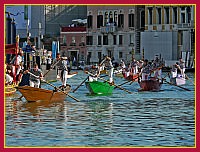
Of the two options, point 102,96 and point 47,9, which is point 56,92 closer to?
point 102,96

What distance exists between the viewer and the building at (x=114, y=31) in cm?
4478

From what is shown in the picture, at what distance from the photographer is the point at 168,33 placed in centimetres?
4166

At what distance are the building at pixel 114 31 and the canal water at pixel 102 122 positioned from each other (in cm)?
2938

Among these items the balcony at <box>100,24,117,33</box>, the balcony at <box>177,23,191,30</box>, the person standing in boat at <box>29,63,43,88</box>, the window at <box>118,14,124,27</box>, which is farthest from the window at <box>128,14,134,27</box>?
the person standing in boat at <box>29,63,43,88</box>

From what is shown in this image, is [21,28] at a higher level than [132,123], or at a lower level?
higher

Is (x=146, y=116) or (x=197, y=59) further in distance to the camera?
(x=146, y=116)

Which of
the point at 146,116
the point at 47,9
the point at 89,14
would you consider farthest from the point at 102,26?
the point at 146,116

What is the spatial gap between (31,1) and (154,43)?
36160 millimetres

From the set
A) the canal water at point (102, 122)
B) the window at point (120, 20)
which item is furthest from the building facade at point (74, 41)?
the canal water at point (102, 122)

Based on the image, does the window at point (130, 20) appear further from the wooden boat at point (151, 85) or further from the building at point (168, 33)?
the wooden boat at point (151, 85)

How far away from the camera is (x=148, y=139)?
8.25 meters

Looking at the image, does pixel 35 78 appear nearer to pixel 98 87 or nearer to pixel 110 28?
pixel 98 87

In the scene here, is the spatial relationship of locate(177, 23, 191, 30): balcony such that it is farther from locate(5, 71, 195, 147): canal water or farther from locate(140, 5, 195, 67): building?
locate(5, 71, 195, 147): canal water

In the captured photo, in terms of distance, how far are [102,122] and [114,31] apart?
36021mm
